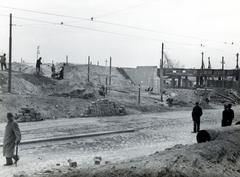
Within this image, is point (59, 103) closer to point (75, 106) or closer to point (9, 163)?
point (75, 106)

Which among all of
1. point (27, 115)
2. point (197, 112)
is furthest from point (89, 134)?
point (27, 115)

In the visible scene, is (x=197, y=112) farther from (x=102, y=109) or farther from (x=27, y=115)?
(x=102, y=109)

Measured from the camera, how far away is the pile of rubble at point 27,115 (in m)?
25.0

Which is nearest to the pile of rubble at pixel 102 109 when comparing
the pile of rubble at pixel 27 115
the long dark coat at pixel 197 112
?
the pile of rubble at pixel 27 115

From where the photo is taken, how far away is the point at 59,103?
30.8 metres

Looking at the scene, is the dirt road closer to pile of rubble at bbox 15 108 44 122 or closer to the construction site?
the construction site

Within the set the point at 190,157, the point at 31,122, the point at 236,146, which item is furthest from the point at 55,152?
the point at 31,122

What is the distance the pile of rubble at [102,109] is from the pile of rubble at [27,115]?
459 centimetres

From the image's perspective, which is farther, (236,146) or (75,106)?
(75,106)

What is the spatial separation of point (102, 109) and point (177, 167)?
2114 centimetres

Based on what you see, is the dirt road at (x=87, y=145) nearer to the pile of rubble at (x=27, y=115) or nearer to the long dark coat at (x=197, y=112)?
the long dark coat at (x=197, y=112)

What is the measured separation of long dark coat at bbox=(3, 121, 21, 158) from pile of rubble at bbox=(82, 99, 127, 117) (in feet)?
57.8

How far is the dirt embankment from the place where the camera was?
9.39 meters

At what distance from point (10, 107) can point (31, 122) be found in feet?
9.70
